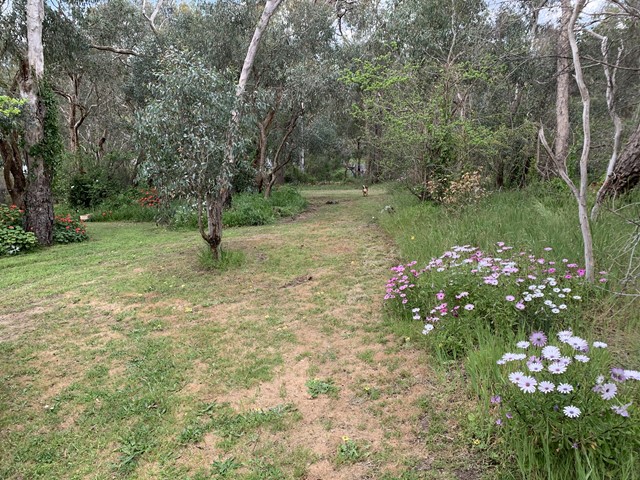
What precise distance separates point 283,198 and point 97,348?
958 cm

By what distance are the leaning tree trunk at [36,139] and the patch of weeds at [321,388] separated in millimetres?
7989

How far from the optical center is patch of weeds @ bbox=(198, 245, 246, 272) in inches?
221

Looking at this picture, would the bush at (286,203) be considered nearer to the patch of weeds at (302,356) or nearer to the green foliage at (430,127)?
the green foliage at (430,127)

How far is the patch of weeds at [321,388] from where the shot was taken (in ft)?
8.51

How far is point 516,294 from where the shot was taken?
9.23ft

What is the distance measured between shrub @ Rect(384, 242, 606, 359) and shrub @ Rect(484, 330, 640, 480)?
772mm

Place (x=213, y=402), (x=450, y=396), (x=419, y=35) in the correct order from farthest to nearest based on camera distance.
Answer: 1. (x=419, y=35)
2. (x=213, y=402)
3. (x=450, y=396)

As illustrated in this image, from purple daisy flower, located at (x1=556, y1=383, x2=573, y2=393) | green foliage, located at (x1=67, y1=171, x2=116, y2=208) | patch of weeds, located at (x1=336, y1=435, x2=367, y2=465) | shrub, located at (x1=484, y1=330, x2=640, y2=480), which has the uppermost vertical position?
green foliage, located at (x1=67, y1=171, x2=116, y2=208)

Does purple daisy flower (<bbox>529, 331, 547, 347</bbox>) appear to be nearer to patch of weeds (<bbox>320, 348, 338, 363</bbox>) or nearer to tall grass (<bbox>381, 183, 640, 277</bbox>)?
A: tall grass (<bbox>381, 183, 640, 277</bbox>)

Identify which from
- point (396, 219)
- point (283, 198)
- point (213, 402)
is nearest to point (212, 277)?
point (213, 402)

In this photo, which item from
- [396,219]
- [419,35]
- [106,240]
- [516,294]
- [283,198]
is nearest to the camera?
[516,294]

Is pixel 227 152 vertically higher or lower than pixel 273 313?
higher

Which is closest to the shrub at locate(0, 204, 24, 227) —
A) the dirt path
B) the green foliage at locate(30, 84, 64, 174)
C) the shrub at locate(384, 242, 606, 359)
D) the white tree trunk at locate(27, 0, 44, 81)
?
the green foliage at locate(30, 84, 64, 174)

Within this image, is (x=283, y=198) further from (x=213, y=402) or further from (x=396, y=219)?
(x=213, y=402)
